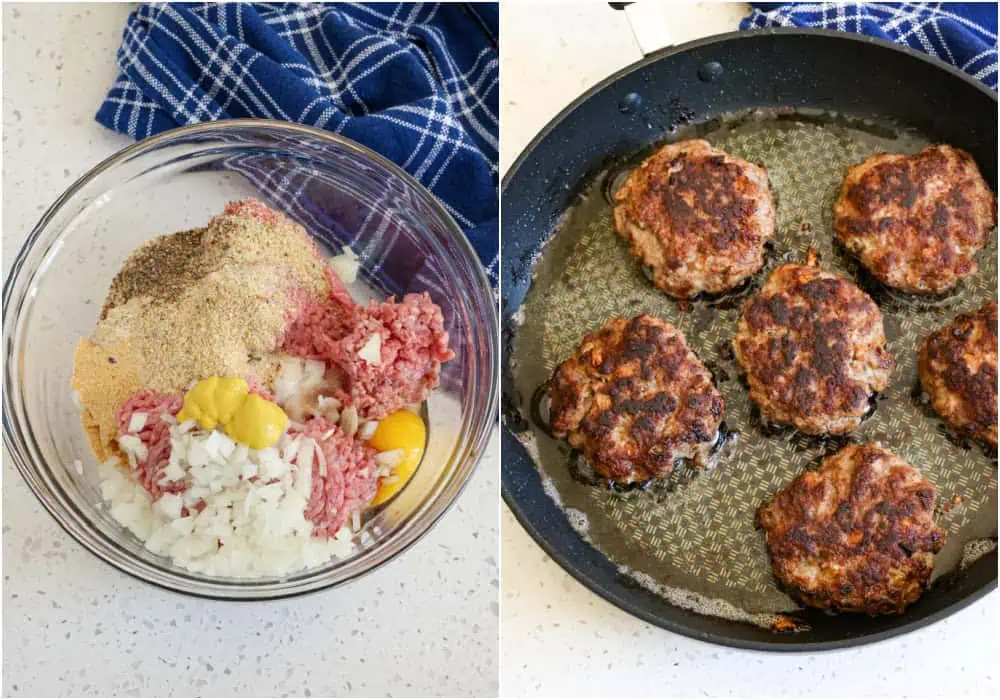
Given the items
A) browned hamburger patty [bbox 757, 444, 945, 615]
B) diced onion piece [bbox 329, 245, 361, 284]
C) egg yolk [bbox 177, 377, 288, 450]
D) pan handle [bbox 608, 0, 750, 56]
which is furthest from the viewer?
pan handle [bbox 608, 0, 750, 56]

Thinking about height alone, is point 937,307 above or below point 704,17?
below

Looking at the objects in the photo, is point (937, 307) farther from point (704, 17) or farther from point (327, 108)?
point (327, 108)

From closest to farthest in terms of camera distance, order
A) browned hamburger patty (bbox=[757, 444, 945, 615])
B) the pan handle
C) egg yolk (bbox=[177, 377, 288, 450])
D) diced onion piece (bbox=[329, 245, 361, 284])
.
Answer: egg yolk (bbox=[177, 377, 288, 450])
browned hamburger patty (bbox=[757, 444, 945, 615])
diced onion piece (bbox=[329, 245, 361, 284])
the pan handle

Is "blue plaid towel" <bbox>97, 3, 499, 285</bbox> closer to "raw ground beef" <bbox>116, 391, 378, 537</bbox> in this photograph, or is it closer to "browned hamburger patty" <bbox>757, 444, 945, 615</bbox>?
"raw ground beef" <bbox>116, 391, 378, 537</bbox>

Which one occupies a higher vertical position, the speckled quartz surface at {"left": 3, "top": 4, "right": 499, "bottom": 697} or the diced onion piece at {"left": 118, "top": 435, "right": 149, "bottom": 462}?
the diced onion piece at {"left": 118, "top": 435, "right": 149, "bottom": 462}

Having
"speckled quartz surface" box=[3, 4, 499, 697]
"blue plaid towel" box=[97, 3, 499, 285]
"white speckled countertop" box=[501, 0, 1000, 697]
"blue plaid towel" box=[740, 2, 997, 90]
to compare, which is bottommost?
"speckled quartz surface" box=[3, 4, 499, 697]

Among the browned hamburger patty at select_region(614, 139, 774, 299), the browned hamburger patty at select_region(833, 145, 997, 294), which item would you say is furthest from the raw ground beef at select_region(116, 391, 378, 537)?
the browned hamburger patty at select_region(833, 145, 997, 294)

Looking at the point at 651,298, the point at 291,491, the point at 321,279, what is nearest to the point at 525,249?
the point at 651,298
